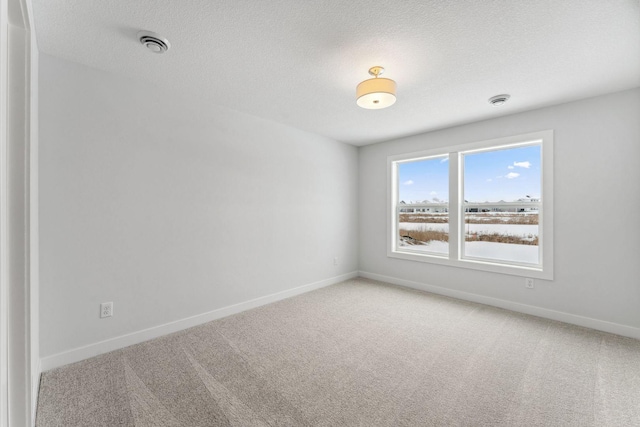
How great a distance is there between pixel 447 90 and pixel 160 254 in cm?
326

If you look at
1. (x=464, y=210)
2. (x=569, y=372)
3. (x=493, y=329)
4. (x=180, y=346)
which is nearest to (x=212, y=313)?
(x=180, y=346)

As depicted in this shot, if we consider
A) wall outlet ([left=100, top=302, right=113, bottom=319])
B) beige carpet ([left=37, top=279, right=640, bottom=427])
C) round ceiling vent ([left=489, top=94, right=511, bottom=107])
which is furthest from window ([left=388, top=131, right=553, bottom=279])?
wall outlet ([left=100, top=302, right=113, bottom=319])

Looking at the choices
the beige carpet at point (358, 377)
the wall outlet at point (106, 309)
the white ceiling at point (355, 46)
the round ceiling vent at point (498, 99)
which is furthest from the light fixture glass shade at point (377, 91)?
the wall outlet at point (106, 309)

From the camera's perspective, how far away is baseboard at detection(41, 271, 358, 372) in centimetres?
214

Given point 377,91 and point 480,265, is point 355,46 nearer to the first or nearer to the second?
point 377,91

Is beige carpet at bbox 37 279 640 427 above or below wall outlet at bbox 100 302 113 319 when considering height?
below

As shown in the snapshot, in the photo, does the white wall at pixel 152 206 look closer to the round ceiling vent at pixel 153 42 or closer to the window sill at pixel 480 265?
the round ceiling vent at pixel 153 42

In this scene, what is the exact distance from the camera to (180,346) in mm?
2455

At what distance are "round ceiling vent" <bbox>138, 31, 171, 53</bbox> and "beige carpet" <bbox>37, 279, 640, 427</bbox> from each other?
2411 millimetres

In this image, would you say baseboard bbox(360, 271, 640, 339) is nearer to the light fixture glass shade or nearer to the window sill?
the window sill

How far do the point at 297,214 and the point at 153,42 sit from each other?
253 cm

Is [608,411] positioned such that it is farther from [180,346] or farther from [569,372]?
[180,346]

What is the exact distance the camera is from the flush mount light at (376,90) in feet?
7.35

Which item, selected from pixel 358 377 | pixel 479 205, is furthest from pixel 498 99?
pixel 358 377
